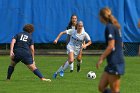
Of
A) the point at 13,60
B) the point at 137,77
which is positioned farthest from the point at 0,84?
the point at 137,77

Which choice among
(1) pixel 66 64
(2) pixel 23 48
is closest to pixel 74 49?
(1) pixel 66 64

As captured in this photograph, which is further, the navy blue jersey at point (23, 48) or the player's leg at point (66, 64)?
the player's leg at point (66, 64)

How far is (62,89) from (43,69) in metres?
6.36

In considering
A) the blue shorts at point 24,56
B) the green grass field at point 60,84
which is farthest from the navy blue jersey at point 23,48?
the green grass field at point 60,84

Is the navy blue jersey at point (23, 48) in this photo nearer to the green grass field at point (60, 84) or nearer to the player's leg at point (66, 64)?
the green grass field at point (60, 84)

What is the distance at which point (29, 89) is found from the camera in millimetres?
12484

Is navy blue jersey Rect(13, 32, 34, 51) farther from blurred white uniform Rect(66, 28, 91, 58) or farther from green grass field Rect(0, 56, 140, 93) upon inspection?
blurred white uniform Rect(66, 28, 91, 58)

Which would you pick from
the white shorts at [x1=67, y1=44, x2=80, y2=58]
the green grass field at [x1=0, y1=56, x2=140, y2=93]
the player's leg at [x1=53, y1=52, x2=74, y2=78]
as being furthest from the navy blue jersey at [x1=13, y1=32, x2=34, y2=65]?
the white shorts at [x1=67, y1=44, x2=80, y2=58]

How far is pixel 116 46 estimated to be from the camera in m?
9.04

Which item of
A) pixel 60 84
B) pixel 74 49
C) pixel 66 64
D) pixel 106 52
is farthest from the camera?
pixel 74 49

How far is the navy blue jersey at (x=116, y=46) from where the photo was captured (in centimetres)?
894

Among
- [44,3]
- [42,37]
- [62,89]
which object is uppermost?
[44,3]

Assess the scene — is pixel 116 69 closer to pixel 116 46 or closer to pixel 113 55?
pixel 113 55

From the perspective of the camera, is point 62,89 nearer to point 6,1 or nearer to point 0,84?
point 0,84
